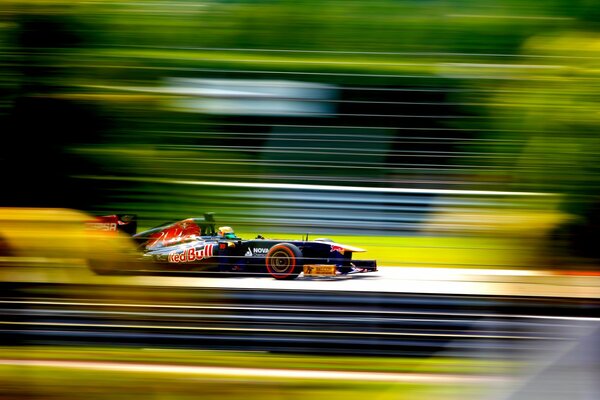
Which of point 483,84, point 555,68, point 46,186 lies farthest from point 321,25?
point 46,186

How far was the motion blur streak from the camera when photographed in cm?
260

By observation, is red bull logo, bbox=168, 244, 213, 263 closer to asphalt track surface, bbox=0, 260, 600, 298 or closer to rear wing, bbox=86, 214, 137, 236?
asphalt track surface, bbox=0, 260, 600, 298

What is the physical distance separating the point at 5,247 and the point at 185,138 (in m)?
0.71

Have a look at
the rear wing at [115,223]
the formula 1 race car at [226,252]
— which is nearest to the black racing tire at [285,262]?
the formula 1 race car at [226,252]

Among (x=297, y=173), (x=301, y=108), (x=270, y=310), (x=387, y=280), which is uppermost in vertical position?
(x=301, y=108)

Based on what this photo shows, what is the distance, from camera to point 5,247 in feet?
8.82

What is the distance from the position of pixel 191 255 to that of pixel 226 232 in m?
0.15

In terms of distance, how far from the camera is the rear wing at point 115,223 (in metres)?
2.68

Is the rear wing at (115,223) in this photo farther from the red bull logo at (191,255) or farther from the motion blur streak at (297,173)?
the red bull logo at (191,255)

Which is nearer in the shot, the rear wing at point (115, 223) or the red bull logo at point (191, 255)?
the rear wing at point (115, 223)

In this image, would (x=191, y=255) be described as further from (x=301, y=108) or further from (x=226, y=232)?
(x=301, y=108)

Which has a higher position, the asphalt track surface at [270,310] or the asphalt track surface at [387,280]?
the asphalt track surface at [387,280]

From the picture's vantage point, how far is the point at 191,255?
2.84 meters

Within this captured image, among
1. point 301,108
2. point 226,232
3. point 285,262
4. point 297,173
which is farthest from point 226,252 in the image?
point 301,108
